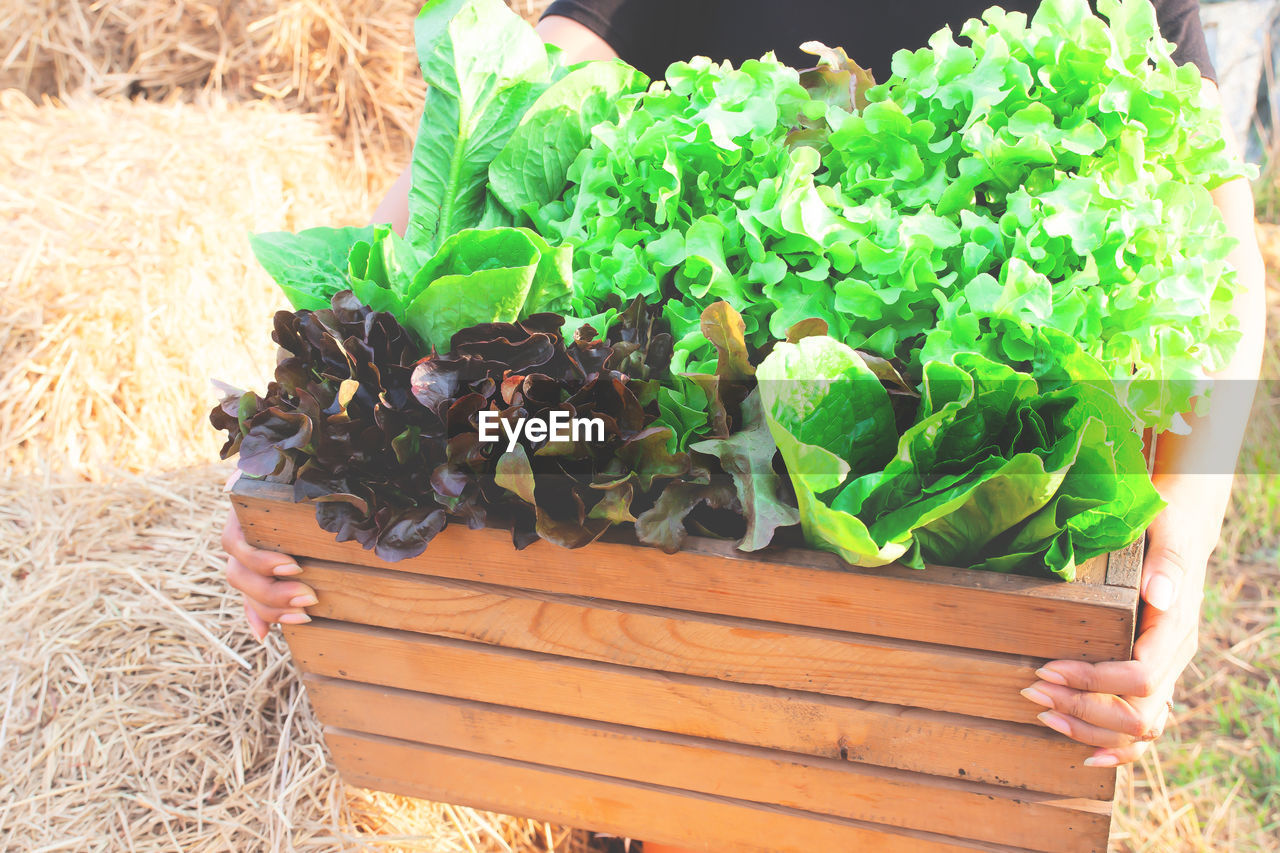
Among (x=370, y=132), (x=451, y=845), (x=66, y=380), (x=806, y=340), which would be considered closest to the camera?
(x=806, y=340)

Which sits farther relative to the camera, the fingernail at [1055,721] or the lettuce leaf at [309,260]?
the lettuce leaf at [309,260]

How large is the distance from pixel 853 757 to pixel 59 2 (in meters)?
3.41

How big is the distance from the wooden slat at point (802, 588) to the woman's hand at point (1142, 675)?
0.07 ft

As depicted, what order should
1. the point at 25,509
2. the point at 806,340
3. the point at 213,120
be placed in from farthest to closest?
the point at 213,120
the point at 25,509
the point at 806,340

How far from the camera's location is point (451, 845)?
144cm

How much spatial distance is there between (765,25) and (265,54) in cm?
185

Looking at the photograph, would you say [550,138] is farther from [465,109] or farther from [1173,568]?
[1173,568]

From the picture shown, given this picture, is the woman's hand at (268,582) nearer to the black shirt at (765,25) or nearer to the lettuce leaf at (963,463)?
the lettuce leaf at (963,463)

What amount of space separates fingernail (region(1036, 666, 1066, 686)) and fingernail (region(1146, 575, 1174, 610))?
143 mm

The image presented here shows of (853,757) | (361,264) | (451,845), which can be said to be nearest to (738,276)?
(361,264)

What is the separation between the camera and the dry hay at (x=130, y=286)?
202cm

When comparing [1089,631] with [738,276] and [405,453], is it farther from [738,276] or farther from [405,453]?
[405,453]
